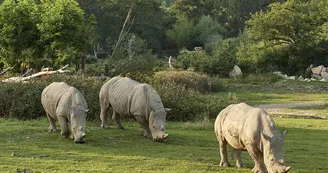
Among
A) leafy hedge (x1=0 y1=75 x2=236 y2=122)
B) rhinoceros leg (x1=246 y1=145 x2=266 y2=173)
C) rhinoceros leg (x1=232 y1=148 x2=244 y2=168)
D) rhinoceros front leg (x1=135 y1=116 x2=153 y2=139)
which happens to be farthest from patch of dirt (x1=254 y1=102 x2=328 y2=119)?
rhinoceros leg (x1=246 y1=145 x2=266 y2=173)

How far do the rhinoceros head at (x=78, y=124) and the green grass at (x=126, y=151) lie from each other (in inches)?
10.0

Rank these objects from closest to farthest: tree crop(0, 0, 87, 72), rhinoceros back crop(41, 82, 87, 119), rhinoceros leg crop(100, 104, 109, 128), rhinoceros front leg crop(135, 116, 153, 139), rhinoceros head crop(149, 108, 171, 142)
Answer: rhinoceros back crop(41, 82, 87, 119)
rhinoceros head crop(149, 108, 171, 142)
rhinoceros front leg crop(135, 116, 153, 139)
rhinoceros leg crop(100, 104, 109, 128)
tree crop(0, 0, 87, 72)

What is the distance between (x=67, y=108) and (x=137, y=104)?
2183mm

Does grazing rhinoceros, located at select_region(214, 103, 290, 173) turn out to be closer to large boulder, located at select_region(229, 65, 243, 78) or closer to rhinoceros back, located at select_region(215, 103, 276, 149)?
rhinoceros back, located at select_region(215, 103, 276, 149)

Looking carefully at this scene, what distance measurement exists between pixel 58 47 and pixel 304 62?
24.4m

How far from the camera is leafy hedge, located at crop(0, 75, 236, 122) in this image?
21.6m

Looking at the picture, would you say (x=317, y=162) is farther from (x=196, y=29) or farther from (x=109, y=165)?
(x=196, y=29)

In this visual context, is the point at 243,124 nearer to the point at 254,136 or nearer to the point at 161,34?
the point at 254,136

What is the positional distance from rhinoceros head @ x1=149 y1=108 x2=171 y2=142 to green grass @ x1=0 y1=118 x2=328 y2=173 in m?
0.25

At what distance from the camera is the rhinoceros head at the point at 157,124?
1594 cm

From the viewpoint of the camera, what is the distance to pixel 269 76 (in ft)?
149

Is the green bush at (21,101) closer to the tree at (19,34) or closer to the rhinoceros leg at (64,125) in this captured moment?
the rhinoceros leg at (64,125)

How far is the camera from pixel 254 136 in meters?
11.0

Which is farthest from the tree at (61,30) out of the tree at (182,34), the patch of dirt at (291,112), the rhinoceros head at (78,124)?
the tree at (182,34)
